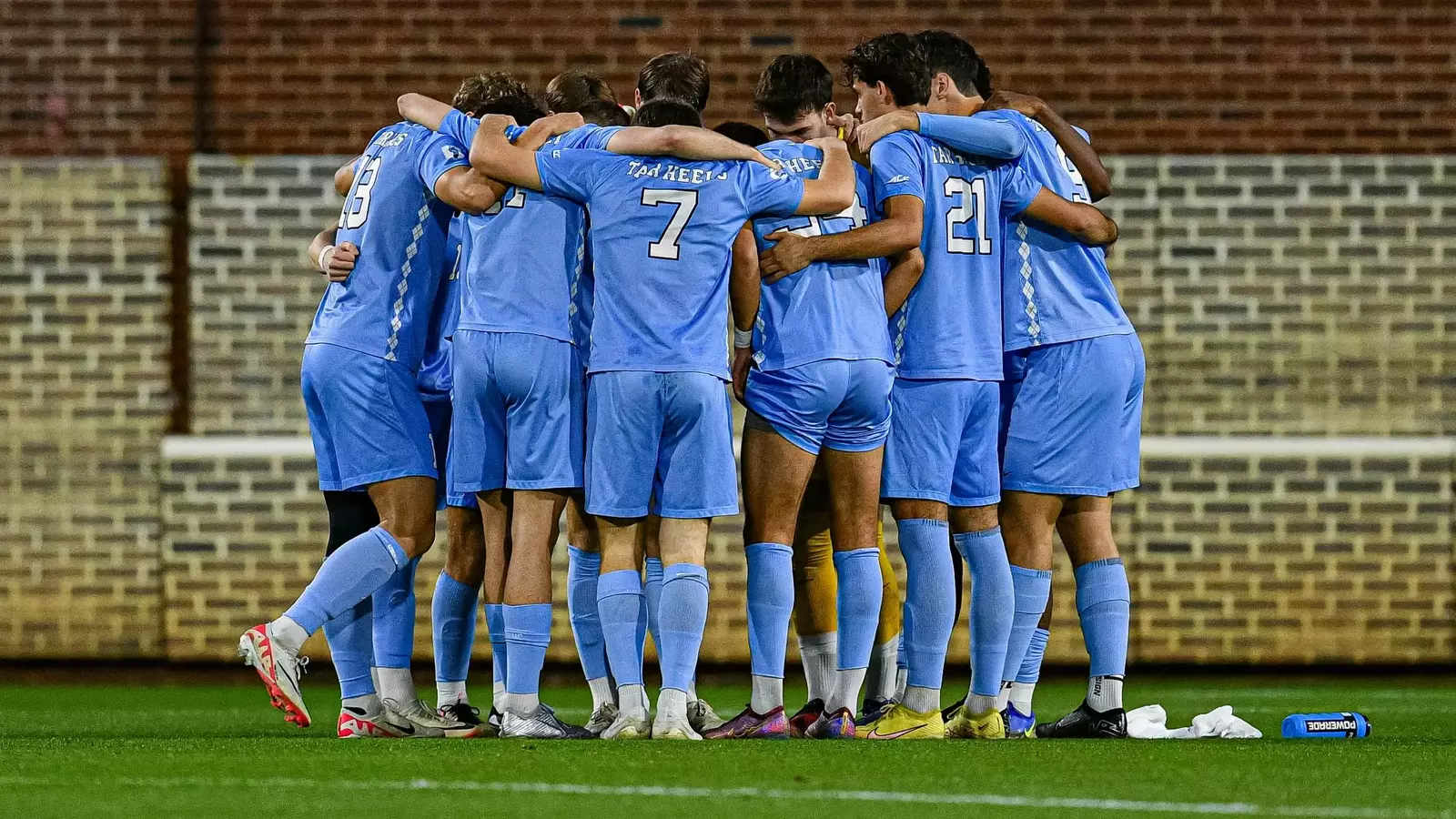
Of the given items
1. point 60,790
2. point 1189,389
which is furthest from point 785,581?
point 1189,389

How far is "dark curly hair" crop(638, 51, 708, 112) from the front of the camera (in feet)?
15.8

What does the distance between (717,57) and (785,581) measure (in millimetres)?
4487

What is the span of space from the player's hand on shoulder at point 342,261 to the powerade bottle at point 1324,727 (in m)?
2.93

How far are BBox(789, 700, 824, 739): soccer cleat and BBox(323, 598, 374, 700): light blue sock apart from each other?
123 cm

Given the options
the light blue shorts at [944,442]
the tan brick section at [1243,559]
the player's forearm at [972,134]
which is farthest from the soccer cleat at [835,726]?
the tan brick section at [1243,559]

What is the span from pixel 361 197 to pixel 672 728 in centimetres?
182

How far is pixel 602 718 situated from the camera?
487cm

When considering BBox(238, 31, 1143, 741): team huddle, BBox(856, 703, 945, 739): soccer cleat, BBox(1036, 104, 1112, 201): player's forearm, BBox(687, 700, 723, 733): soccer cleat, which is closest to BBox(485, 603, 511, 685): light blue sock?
BBox(238, 31, 1143, 741): team huddle

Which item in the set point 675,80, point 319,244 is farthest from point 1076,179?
point 319,244

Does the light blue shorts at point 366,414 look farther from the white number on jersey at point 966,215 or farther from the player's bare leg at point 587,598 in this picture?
the white number on jersey at point 966,215

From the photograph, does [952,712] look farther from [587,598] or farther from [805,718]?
[587,598]

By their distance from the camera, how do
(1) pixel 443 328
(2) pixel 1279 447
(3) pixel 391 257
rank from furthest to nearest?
(2) pixel 1279 447
(1) pixel 443 328
(3) pixel 391 257

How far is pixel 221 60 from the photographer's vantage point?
862 centimetres

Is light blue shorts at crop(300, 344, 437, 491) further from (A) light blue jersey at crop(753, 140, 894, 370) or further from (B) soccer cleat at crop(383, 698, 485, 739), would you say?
(A) light blue jersey at crop(753, 140, 894, 370)
